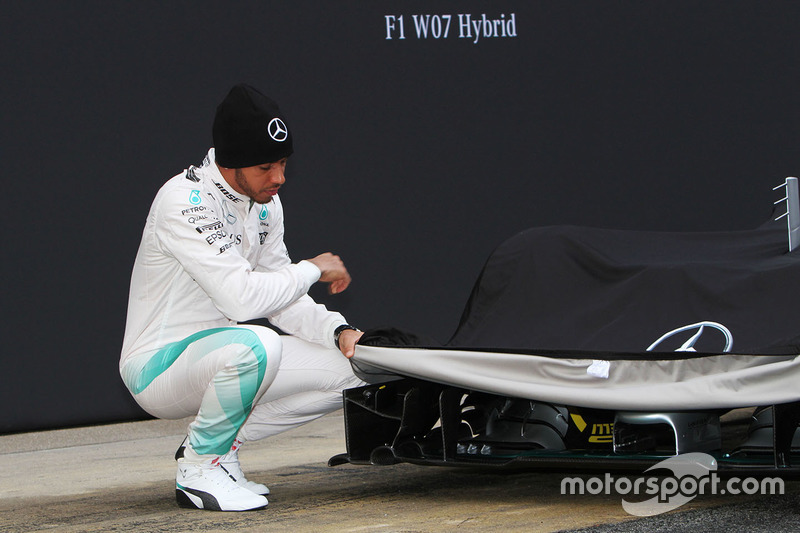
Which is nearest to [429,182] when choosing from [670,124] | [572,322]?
[670,124]

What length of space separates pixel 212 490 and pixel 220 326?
0.48 m

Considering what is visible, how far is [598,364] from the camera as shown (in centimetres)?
261

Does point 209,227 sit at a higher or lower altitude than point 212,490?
higher

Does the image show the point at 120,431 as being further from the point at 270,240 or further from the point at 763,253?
the point at 763,253

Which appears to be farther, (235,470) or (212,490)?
(235,470)

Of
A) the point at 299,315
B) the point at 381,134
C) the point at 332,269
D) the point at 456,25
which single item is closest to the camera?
the point at 332,269

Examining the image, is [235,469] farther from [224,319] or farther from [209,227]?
[209,227]

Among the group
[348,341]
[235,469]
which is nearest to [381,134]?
[348,341]

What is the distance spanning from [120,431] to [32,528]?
6.97 feet

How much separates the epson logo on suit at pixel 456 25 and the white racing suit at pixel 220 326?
2388 millimetres

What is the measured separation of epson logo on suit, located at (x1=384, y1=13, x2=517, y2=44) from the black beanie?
8.41ft

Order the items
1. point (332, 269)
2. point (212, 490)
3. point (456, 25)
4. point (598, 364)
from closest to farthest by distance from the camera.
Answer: point (598, 364) → point (212, 490) → point (332, 269) → point (456, 25)

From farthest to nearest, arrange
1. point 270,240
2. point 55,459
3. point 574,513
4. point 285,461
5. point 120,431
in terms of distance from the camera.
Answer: point 120,431 < point 55,459 < point 285,461 < point 270,240 < point 574,513

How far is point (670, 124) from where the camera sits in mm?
6062
